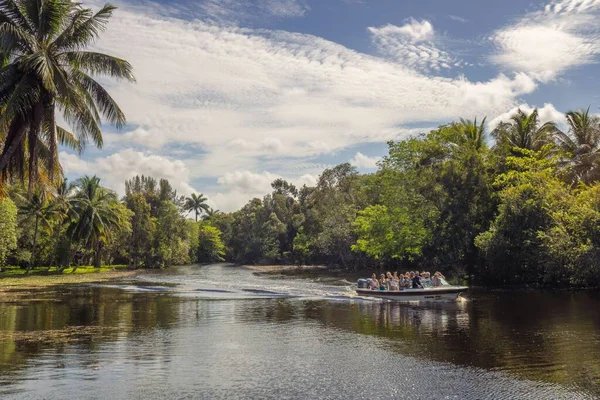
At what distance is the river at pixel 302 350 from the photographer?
13086 millimetres

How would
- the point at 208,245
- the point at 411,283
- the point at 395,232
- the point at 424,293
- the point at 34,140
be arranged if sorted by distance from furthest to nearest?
the point at 208,245 → the point at 395,232 → the point at 411,283 → the point at 424,293 → the point at 34,140

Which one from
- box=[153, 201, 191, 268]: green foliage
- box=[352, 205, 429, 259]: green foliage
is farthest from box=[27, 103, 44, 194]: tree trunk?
box=[153, 201, 191, 268]: green foliage

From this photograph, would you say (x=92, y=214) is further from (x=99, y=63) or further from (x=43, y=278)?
(x=99, y=63)

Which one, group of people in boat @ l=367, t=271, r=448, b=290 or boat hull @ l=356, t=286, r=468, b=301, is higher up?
group of people in boat @ l=367, t=271, r=448, b=290

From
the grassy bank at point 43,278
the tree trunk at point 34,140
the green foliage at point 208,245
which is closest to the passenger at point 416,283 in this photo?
the tree trunk at point 34,140

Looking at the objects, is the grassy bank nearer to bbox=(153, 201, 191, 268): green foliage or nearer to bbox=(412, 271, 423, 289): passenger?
bbox=(153, 201, 191, 268): green foliage

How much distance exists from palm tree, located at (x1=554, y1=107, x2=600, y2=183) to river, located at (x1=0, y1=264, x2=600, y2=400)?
2198cm

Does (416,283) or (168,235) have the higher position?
(168,235)

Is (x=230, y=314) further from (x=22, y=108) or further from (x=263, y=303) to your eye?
(x=22, y=108)

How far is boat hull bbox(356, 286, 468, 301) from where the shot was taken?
104ft

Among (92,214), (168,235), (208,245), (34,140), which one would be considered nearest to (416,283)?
(34,140)

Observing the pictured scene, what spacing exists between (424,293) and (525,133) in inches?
1009

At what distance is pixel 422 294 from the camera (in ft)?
106

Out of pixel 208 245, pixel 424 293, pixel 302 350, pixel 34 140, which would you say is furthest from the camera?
pixel 208 245
